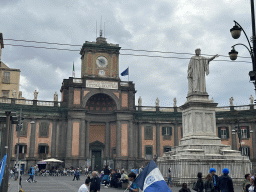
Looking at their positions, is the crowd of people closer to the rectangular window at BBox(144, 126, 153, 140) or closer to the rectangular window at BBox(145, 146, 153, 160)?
the rectangular window at BBox(145, 146, 153, 160)

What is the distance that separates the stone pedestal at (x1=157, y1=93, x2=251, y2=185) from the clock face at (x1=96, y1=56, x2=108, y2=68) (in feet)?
98.4

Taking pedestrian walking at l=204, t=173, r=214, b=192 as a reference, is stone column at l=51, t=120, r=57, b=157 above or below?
above

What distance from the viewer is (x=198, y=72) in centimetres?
2086

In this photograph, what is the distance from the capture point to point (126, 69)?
48.9 metres

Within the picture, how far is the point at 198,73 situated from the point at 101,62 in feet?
98.9

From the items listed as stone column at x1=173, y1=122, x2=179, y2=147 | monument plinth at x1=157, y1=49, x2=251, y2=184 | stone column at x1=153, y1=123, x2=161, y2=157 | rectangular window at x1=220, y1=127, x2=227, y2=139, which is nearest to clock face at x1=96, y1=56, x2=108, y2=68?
stone column at x1=153, y1=123, x2=161, y2=157

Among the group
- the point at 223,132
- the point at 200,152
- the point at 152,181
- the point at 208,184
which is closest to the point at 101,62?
the point at 223,132

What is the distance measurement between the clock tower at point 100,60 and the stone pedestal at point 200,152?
96.8 ft

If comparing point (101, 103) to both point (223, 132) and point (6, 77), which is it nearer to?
point (223, 132)

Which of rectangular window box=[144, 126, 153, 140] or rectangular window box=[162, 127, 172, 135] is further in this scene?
rectangular window box=[162, 127, 172, 135]

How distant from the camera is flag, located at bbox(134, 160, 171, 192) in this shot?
23.4 ft

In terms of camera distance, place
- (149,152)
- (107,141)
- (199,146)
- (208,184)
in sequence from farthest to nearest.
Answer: (149,152) → (107,141) → (199,146) → (208,184)

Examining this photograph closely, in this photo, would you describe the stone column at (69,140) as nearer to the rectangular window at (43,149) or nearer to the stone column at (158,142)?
the rectangular window at (43,149)

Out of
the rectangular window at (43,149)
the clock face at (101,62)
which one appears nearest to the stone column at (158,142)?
the clock face at (101,62)
